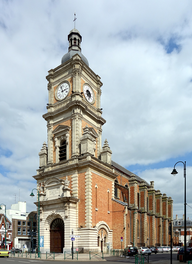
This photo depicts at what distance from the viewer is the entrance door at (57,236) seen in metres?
34.0

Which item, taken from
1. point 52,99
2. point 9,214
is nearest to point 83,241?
point 52,99

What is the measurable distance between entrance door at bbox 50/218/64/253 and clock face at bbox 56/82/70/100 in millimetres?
18324

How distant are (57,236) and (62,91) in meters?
21.2

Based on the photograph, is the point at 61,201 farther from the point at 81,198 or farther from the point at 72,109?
the point at 72,109

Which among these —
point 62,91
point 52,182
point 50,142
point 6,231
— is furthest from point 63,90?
point 6,231

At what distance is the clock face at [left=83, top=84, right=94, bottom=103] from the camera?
4166 cm

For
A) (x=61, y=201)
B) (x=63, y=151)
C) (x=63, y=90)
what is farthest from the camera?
(x=63, y=90)

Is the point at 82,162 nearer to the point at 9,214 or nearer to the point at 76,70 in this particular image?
the point at 76,70

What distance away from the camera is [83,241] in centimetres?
3219

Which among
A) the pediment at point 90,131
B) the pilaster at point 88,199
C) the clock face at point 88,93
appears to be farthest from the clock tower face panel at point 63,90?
the pilaster at point 88,199

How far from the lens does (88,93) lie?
42.4 m

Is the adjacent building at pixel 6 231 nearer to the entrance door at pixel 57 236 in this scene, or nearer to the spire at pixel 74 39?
the entrance door at pixel 57 236

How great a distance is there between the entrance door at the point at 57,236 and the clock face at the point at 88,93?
18.8 m

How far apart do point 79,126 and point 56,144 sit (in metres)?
4.74
